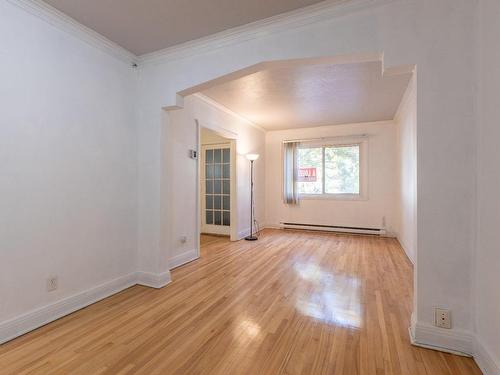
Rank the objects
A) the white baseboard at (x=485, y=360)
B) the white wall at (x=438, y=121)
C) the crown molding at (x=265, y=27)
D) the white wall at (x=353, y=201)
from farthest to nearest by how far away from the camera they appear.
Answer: the white wall at (x=353, y=201) → the crown molding at (x=265, y=27) → the white wall at (x=438, y=121) → the white baseboard at (x=485, y=360)

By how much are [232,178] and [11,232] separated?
140 inches

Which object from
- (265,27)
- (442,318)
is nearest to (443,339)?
(442,318)

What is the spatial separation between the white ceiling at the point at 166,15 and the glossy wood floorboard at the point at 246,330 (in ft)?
8.47

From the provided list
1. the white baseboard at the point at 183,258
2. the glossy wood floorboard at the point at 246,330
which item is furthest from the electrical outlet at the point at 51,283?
the white baseboard at the point at 183,258

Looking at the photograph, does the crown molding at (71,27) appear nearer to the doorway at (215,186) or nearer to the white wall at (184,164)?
the white wall at (184,164)

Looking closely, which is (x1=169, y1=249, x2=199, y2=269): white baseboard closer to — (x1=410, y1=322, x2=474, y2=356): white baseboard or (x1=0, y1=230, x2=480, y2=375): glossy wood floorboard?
(x1=0, y1=230, x2=480, y2=375): glossy wood floorboard

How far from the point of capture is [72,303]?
2.24m

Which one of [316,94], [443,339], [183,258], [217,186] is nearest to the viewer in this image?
[443,339]

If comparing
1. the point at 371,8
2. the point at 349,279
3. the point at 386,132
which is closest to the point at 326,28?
the point at 371,8

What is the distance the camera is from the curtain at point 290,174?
6.09m

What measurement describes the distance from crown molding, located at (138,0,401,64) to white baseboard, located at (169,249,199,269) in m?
2.48

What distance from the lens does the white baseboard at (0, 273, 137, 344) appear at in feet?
6.01

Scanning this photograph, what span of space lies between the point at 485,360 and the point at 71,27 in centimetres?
395

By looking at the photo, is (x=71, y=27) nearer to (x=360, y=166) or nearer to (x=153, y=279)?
(x=153, y=279)
